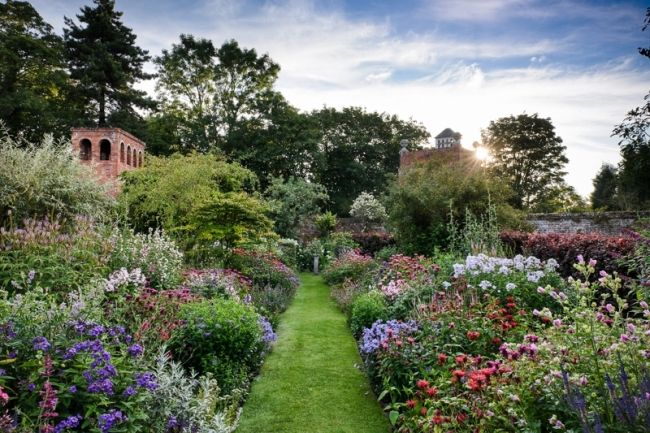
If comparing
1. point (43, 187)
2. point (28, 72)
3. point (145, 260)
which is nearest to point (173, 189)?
point (43, 187)

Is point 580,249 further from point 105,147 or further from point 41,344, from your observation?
point 105,147

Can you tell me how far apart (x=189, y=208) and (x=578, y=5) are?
428 inches

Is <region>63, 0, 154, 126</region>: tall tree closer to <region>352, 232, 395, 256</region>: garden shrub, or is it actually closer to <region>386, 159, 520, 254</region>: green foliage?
<region>352, 232, 395, 256</region>: garden shrub

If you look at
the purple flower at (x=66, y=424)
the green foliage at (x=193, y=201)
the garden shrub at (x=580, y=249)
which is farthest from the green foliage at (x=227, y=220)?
the purple flower at (x=66, y=424)

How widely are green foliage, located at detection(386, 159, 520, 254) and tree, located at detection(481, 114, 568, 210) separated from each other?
22443mm

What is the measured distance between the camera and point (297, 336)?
7.33 meters

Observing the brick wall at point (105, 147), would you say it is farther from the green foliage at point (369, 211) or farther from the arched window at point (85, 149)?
the green foliage at point (369, 211)

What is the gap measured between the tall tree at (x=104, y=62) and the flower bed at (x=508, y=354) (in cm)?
2622

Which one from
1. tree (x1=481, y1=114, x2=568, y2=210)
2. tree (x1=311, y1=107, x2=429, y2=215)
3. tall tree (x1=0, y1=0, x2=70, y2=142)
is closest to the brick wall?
tall tree (x1=0, y1=0, x2=70, y2=142)

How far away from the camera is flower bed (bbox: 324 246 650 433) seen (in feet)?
8.08

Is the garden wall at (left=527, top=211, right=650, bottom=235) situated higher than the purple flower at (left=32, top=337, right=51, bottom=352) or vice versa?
the garden wall at (left=527, top=211, right=650, bottom=235)

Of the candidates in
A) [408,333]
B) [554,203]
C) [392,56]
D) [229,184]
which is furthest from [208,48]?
[554,203]

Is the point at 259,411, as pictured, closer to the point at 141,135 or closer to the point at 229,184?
the point at 229,184

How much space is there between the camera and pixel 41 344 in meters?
2.64
